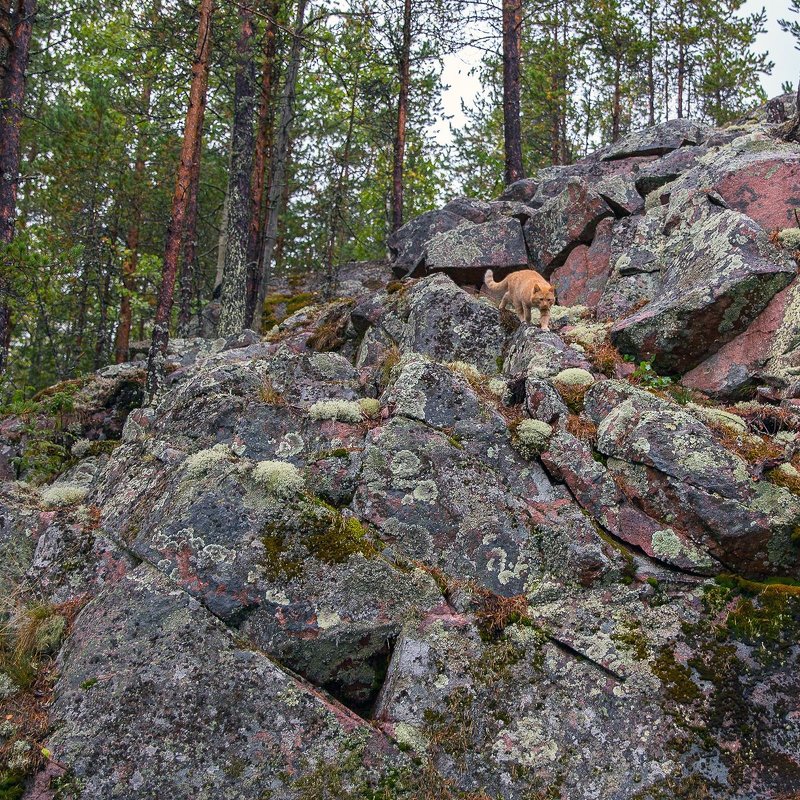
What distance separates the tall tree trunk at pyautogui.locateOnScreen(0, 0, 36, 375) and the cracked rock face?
547 centimetres

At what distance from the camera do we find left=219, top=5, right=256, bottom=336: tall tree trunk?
51.0ft

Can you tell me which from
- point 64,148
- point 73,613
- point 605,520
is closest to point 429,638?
point 605,520

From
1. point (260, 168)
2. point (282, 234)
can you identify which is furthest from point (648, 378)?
point (282, 234)

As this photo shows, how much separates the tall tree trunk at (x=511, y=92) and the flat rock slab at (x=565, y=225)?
230 inches

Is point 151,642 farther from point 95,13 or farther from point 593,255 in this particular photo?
point 95,13

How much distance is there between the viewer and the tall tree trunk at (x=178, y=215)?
38.2 feet

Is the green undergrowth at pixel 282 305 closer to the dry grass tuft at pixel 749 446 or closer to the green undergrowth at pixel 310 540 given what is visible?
the green undergrowth at pixel 310 540

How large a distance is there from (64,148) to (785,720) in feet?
64.7

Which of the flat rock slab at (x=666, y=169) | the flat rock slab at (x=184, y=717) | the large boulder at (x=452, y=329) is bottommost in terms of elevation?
the flat rock slab at (x=184, y=717)

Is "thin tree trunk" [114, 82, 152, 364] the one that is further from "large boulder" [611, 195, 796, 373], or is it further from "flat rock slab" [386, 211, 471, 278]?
"large boulder" [611, 195, 796, 373]

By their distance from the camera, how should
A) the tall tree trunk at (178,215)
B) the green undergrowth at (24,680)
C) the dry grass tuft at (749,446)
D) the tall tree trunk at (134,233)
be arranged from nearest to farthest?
the green undergrowth at (24,680)
the dry grass tuft at (749,446)
the tall tree trunk at (178,215)
the tall tree trunk at (134,233)

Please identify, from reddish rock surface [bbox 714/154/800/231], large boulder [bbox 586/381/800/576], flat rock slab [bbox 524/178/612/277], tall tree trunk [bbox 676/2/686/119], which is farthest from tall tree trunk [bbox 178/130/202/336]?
tall tree trunk [bbox 676/2/686/119]

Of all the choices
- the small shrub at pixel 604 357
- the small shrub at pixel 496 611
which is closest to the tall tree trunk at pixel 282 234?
the small shrub at pixel 604 357

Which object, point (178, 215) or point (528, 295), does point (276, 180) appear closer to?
point (178, 215)
